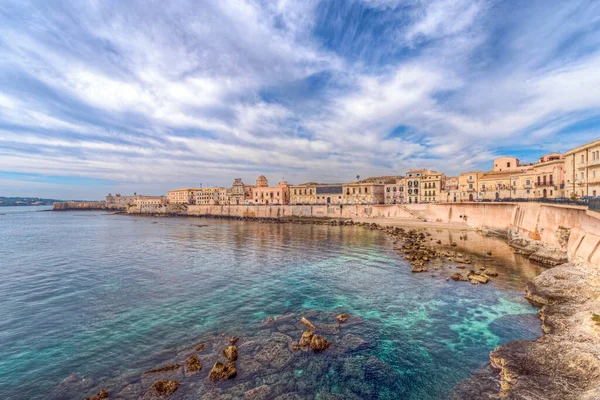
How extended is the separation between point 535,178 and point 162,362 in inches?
2581

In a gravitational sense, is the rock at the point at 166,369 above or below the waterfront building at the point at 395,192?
below

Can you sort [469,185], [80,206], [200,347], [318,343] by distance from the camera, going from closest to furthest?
[318,343] → [200,347] → [469,185] → [80,206]

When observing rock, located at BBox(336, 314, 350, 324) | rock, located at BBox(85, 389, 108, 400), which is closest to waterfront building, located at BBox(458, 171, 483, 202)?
rock, located at BBox(336, 314, 350, 324)

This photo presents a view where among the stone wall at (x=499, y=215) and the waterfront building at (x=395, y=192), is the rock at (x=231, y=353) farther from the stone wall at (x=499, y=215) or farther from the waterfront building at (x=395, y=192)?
the waterfront building at (x=395, y=192)

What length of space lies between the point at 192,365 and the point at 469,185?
7444 cm

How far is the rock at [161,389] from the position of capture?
8711 mm

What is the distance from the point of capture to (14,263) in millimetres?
28250

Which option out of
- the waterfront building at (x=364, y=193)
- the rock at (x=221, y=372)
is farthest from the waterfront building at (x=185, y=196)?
the rock at (x=221, y=372)

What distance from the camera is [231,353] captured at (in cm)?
1066

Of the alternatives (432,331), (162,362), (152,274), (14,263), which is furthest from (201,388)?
(14,263)

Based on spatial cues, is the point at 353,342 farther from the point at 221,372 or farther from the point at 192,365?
the point at 192,365

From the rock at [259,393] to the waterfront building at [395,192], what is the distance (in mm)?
78968

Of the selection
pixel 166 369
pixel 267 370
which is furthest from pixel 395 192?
pixel 166 369

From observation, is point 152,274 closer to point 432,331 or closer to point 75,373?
A: point 75,373
